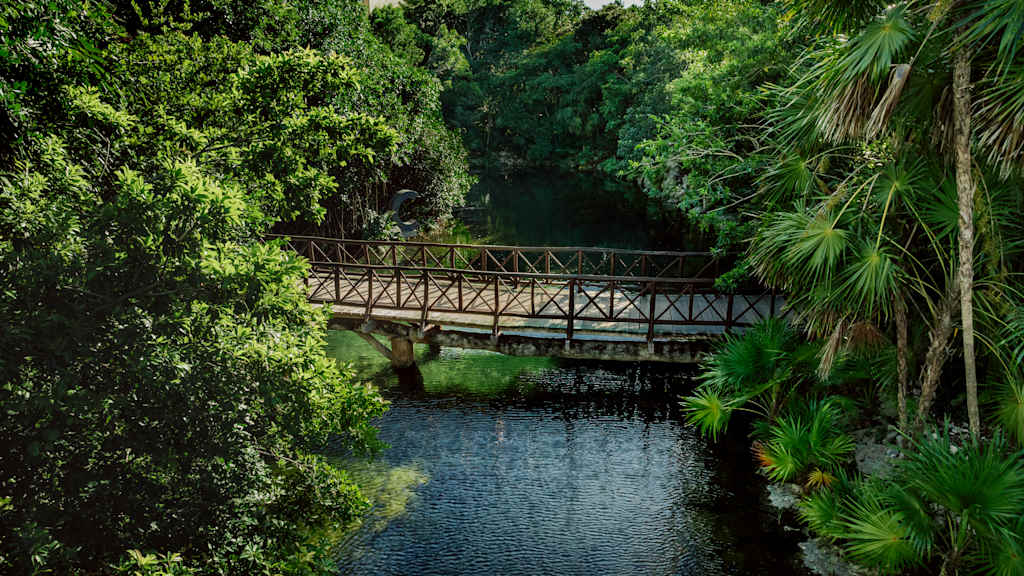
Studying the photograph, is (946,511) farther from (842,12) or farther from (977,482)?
(842,12)

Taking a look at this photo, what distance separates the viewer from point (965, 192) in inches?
288

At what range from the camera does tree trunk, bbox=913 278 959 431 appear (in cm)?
800

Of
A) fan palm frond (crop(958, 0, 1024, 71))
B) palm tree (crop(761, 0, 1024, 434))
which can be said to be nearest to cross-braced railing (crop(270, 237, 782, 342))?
palm tree (crop(761, 0, 1024, 434))

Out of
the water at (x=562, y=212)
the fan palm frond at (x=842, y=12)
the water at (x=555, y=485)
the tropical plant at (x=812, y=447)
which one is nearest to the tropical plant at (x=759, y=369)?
the tropical plant at (x=812, y=447)

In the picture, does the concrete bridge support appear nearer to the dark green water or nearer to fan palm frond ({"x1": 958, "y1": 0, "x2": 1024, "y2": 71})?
the dark green water

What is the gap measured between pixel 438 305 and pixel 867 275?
419 inches

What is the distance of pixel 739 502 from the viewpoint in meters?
11.7

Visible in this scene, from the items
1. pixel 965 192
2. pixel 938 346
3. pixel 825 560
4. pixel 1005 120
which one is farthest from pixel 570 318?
pixel 1005 120

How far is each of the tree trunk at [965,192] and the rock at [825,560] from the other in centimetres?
315

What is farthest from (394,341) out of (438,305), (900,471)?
(900,471)

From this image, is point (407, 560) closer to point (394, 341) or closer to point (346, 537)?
point (346, 537)

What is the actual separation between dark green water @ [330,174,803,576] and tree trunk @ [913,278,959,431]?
9.92 ft

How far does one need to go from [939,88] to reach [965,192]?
1270mm

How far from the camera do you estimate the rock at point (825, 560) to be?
9.60 meters
